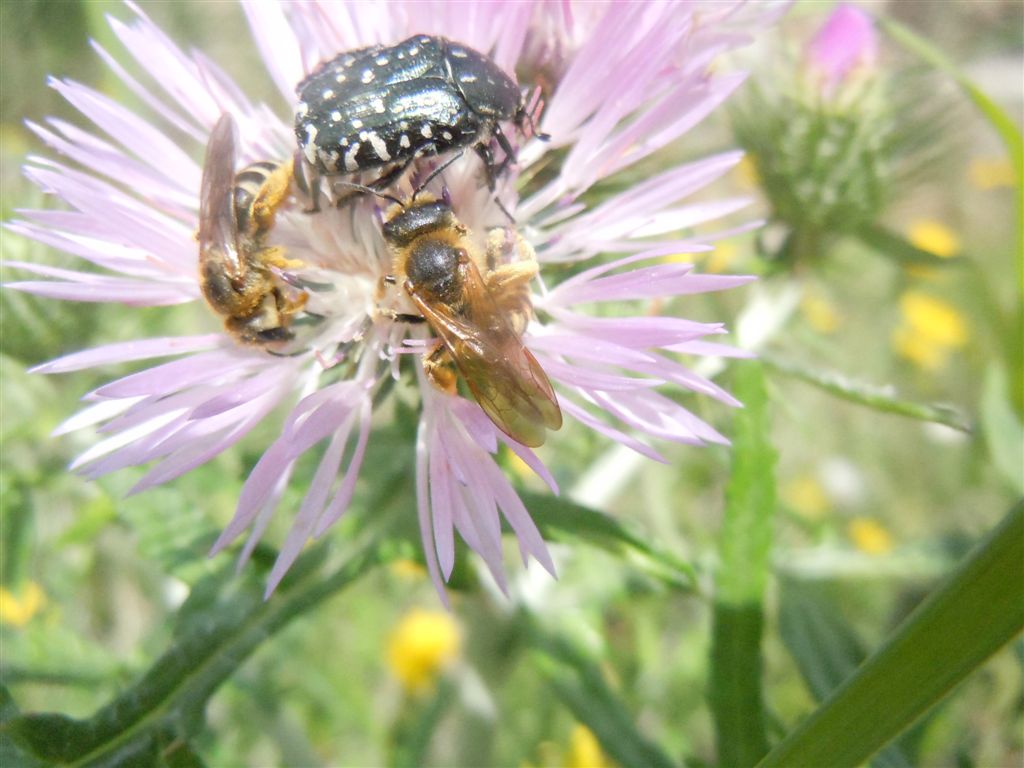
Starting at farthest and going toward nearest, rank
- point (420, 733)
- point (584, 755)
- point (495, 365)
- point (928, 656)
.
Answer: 1. point (584, 755)
2. point (420, 733)
3. point (495, 365)
4. point (928, 656)

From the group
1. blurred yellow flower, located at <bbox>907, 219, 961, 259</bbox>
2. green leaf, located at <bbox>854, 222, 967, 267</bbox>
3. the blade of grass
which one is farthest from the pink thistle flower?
blurred yellow flower, located at <bbox>907, 219, 961, 259</bbox>

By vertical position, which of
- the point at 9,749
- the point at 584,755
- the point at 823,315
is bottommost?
the point at 823,315

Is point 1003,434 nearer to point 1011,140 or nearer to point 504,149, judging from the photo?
point 1011,140

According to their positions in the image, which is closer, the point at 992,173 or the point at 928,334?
the point at 928,334

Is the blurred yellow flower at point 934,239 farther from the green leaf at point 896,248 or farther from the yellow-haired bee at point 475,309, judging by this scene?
the yellow-haired bee at point 475,309

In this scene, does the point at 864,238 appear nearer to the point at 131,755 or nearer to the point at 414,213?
the point at 414,213

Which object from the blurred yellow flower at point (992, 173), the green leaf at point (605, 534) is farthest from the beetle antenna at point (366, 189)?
the blurred yellow flower at point (992, 173)

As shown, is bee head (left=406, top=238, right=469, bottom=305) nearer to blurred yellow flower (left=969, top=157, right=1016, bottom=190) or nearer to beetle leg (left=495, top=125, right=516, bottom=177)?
beetle leg (left=495, top=125, right=516, bottom=177)

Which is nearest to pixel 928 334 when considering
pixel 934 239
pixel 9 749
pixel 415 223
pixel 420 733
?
pixel 934 239
